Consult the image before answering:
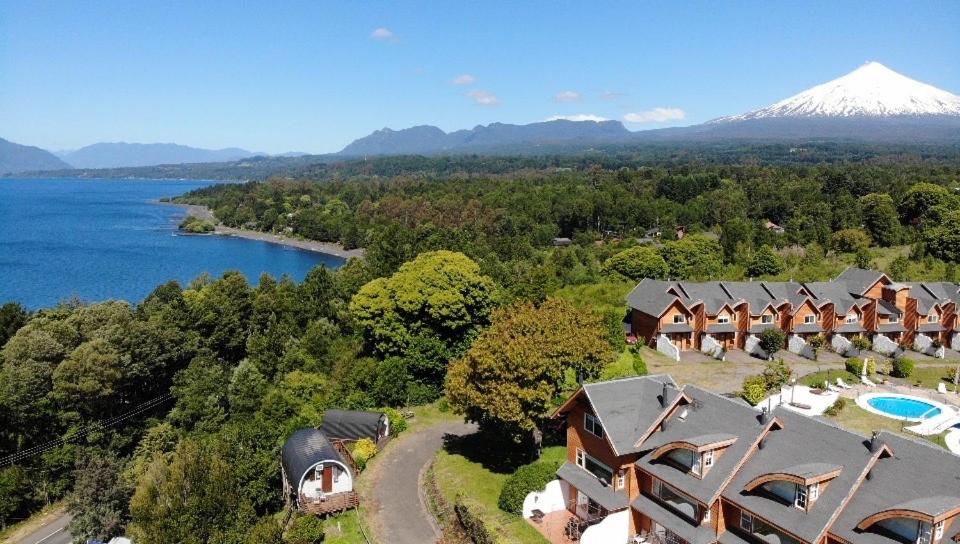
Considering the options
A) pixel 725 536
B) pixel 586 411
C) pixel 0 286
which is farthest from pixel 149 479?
pixel 0 286

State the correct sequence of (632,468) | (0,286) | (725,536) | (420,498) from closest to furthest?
(725,536), (632,468), (420,498), (0,286)

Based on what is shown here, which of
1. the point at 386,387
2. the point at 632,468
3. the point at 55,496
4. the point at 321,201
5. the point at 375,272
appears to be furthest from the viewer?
the point at 321,201

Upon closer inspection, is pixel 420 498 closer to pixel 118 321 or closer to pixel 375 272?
pixel 118 321

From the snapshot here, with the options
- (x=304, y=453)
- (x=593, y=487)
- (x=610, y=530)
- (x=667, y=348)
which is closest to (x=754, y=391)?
(x=667, y=348)

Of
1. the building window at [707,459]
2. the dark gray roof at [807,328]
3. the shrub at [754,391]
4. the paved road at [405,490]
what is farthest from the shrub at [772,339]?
the building window at [707,459]

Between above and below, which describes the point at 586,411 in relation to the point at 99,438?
above
